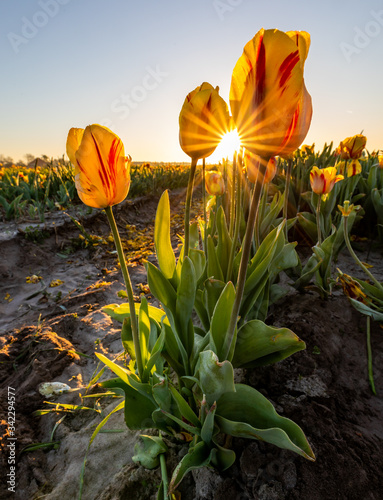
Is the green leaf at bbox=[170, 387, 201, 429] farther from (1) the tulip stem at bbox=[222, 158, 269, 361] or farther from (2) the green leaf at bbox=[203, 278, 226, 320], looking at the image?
(2) the green leaf at bbox=[203, 278, 226, 320]

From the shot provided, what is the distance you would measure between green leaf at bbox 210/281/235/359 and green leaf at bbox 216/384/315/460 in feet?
0.45

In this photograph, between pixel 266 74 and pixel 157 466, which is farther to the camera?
pixel 157 466

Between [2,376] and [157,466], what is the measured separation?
1173mm

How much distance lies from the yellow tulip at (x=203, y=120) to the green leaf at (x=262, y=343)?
0.62 metres

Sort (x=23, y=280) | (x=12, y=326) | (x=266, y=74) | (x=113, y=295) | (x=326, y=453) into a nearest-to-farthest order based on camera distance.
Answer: (x=266, y=74) → (x=326, y=453) → (x=12, y=326) → (x=113, y=295) → (x=23, y=280)

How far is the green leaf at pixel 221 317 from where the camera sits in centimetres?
95

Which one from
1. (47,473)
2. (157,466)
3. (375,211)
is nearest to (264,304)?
(157,466)

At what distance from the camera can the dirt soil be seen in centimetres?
93

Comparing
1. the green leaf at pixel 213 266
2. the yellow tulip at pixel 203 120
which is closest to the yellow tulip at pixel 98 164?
the yellow tulip at pixel 203 120

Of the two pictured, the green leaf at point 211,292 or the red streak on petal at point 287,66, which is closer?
the red streak on petal at point 287,66

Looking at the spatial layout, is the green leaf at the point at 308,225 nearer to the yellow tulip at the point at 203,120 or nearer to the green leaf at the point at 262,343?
the green leaf at the point at 262,343

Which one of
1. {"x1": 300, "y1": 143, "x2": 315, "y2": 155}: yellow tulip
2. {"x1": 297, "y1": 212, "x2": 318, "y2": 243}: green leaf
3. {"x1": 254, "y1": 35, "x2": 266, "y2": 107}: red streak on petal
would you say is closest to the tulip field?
{"x1": 254, "y1": 35, "x2": 266, "y2": 107}: red streak on petal

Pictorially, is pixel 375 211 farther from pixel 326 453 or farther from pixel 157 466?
pixel 157 466

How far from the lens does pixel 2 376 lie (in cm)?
172
